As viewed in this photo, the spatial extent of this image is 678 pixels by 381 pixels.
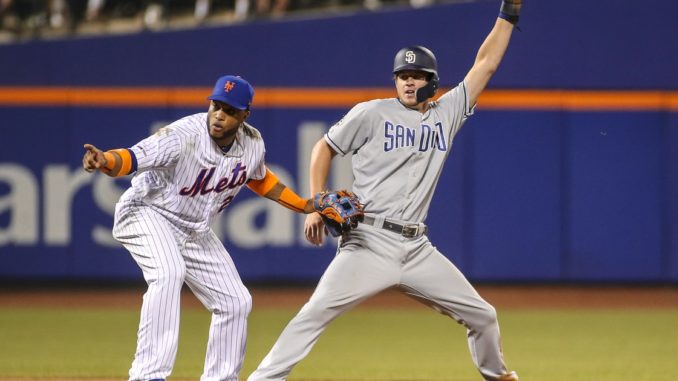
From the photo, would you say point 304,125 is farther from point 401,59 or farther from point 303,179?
point 401,59

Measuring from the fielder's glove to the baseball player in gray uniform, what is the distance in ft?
0.22

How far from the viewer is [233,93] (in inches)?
211

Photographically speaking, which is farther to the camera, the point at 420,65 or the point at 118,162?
the point at 420,65

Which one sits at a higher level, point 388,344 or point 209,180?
point 209,180

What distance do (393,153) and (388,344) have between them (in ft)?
12.0

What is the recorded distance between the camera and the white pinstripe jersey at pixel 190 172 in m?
5.36

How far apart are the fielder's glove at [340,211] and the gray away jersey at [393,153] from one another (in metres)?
0.09

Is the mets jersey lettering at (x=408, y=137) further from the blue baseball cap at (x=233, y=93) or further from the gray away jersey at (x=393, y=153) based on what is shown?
the blue baseball cap at (x=233, y=93)

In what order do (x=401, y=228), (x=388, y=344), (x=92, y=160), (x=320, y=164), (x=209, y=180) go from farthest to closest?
1. (x=388, y=344)
2. (x=209, y=180)
3. (x=320, y=164)
4. (x=401, y=228)
5. (x=92, y=160)

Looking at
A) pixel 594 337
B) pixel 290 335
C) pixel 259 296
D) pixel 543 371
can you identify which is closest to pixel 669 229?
pixel 594 337

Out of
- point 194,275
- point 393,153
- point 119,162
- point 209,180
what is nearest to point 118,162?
point 119,162

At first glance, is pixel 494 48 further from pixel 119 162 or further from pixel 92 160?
pixel 92 160

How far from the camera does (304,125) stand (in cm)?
1246

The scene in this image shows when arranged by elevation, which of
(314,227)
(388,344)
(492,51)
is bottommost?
(388,344)
